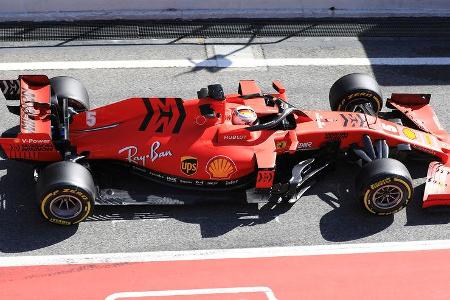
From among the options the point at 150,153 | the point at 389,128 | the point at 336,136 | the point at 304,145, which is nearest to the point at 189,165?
the point at 150,153

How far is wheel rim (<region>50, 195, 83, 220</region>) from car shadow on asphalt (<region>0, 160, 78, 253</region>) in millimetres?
275

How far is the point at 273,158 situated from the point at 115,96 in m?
3.75

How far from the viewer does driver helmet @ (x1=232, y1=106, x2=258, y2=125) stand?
10109 millimetres

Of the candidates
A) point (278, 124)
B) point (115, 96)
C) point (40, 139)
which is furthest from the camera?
point (115, 96)

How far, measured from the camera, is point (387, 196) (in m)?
9.94

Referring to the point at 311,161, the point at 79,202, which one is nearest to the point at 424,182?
the point at 311,161

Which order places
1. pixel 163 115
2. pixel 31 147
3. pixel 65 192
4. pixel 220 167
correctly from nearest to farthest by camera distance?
pixel 65 192, pixel 31 147, pixel 220 167, pixel 163 115

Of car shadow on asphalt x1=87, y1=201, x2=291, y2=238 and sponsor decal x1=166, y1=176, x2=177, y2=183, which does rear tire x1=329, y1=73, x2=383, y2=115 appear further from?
sponsor decal x1=166, y1=176, x2=177, y2=183

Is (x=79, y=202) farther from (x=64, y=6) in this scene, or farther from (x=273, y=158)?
(x=64, y=6)

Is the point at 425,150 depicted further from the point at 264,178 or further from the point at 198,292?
the point at 198,292

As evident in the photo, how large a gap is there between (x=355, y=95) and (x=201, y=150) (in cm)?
286

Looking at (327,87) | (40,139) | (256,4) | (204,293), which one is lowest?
(204,293)

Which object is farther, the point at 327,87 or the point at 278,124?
the point at 327,87

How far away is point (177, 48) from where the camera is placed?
1386 cm
